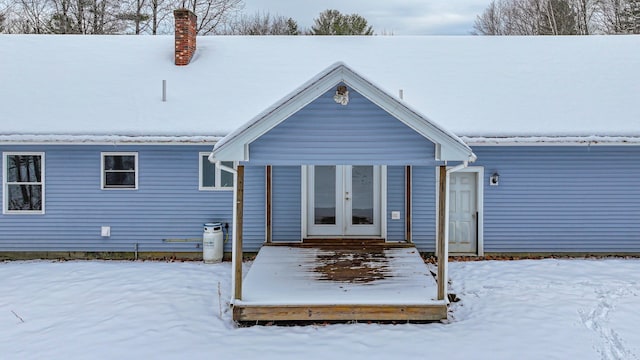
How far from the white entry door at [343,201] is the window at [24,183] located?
5.62 meters

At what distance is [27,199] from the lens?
1102 cm

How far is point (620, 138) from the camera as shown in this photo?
1040cm

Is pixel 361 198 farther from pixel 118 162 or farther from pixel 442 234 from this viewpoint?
pixel 118 162

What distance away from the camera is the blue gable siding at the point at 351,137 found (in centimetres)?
723

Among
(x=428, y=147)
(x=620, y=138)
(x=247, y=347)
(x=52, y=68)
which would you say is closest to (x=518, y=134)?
(x=620, y=138)

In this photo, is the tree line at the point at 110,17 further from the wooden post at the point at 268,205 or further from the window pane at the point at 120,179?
the wooden post at the point at 268,205

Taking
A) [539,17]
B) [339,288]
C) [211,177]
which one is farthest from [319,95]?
[539,17]

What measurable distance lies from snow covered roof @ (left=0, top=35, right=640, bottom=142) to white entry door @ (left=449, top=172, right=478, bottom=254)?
124 centimetres

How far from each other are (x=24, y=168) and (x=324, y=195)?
628 cm

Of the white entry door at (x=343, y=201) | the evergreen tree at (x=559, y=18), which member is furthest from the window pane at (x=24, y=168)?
the evergreen tree at (x=559, y=18)

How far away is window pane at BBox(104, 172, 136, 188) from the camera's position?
11039 millimetres

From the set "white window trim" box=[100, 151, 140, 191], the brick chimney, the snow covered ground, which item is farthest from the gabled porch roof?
the brick chimney

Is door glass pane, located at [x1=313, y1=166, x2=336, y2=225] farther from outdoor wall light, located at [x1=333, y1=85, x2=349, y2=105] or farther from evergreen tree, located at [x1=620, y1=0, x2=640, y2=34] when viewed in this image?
evergreen tree, located at [x1=620, y1=0, x2=640, y2=34]

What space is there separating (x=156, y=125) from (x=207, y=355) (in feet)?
19.0
